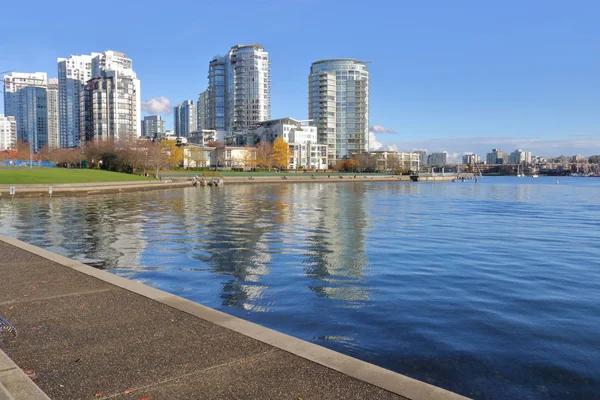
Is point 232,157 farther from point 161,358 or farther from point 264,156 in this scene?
point 161,358

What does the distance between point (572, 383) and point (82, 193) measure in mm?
60680

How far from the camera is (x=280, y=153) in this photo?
169 meters

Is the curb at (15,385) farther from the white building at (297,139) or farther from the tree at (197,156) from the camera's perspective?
the white building at (297,139)

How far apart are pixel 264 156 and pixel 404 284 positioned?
504ft

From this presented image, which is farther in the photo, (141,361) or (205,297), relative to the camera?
(205,297)

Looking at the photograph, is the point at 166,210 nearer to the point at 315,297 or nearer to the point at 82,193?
the point at 82,193

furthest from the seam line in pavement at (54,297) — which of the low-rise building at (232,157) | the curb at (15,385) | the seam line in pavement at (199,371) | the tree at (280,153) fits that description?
the tree at (280,153)

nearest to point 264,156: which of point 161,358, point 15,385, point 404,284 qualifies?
point 404,284

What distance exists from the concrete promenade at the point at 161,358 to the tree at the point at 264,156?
156079 mm

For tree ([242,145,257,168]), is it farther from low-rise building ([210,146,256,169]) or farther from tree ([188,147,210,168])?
tree ([188,147,210,168])

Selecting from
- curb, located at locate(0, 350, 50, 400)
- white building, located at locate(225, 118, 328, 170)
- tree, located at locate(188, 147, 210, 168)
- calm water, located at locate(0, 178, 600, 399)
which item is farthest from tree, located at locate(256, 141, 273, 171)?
curb, located at locate(0, 350, 50, 400)

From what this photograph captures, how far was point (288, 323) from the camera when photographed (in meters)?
10.1

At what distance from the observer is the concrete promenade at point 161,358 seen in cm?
546

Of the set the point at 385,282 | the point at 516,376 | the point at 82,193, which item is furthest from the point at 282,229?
the point at 82,193
